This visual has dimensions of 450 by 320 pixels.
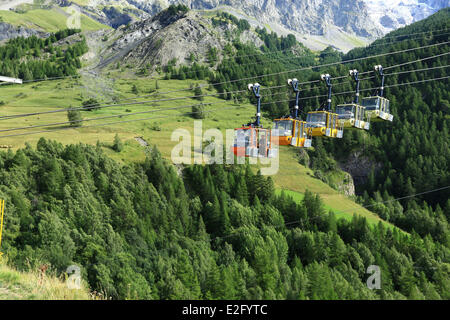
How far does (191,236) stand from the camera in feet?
407

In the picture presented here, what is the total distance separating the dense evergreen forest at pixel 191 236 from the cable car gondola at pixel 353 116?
54024 mm

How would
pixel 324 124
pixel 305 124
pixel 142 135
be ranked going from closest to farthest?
pixel 324 124 → pixel 305 124 → pixel 142 135

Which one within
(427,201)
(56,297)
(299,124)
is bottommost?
(427,201)

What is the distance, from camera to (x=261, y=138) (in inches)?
1592

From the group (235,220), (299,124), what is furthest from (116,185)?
(299,124)

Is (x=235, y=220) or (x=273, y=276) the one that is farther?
(x=235, y=220)

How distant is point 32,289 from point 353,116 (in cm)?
3557

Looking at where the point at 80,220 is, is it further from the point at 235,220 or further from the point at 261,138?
the point at 261,138

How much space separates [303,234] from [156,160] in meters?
48.1

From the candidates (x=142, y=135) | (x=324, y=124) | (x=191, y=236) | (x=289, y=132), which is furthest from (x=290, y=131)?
(x=142, y=135)

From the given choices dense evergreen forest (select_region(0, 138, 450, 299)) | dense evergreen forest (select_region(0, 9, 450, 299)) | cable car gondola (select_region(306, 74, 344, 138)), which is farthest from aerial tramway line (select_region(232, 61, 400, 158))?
dense evergreen forest (select_region(0, 138, 450, 299))

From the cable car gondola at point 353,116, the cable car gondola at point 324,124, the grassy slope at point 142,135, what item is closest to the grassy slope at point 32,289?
the cable car gondola at point 324,124

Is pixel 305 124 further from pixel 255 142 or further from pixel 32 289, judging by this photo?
pixel 32 289

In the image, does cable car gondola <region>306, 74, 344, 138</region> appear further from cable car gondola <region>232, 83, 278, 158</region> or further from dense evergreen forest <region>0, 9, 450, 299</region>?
dense evergreen forest <region>0, 9, 450, 299</region>
